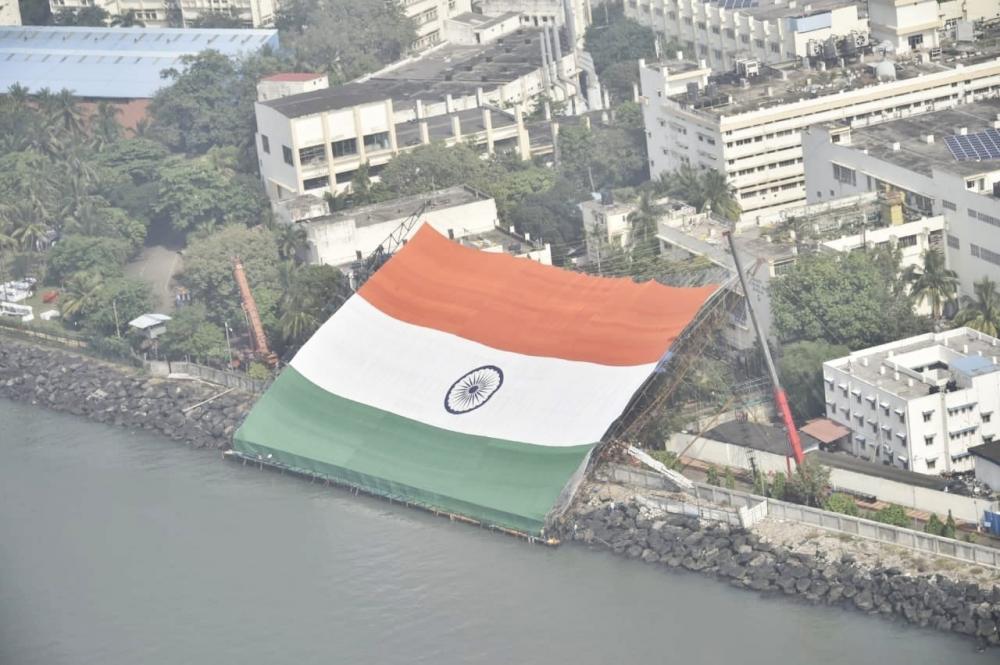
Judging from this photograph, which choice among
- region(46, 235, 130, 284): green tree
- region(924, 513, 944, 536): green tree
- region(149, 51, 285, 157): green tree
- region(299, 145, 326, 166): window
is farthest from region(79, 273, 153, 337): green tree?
region(924, 513, 944, 536): green tree

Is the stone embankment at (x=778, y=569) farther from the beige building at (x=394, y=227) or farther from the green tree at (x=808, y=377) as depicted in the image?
the beige building at (x=394, y=227)

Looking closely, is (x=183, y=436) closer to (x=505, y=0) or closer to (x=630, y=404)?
(x=630, y=404)

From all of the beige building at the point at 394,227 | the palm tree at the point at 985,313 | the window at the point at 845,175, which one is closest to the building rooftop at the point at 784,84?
the window at the point at 845,175

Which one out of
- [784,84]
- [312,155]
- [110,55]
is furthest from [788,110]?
[110,55]

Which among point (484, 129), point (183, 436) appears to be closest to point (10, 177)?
point (484, 129)

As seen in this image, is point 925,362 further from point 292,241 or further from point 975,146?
point 292,241

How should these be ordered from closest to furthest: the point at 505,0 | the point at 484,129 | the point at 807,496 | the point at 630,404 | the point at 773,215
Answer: the point at 807,496
the point at 630,404
the point at 773,215
the point at 484,129
the point at 505,0

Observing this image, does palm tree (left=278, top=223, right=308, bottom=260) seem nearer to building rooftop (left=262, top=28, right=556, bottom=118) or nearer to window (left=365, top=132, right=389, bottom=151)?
window (left=365, top=132, right=389, bottom=151)
